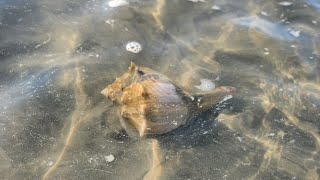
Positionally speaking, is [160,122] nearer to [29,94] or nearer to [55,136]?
[55,136]

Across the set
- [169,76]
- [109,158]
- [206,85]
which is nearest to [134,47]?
[169,76]

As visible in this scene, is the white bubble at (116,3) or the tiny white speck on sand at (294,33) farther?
the white bubble at (116,3)

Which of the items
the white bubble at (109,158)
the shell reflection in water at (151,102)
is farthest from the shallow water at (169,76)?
the shell reflection in water at (151,102)

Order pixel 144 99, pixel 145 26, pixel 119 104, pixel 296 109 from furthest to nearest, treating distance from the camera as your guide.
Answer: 1. pixel 145 26
2. pixel 296 109
3. pixel 119 104
4. pixel 144 99

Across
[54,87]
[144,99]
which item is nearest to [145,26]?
[54,87]

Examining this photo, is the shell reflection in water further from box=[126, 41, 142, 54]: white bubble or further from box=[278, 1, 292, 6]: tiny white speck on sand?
box=[278, 1, 292, 6]: tiny white speck on sand

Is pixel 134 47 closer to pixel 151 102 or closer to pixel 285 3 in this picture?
pixel 151 102

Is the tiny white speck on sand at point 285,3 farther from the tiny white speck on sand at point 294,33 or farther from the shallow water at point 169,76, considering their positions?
the tiny white speck on sand at point 294,33
